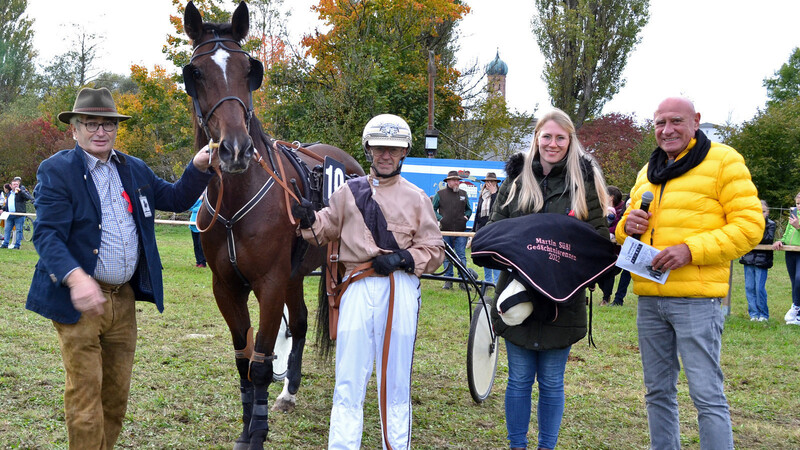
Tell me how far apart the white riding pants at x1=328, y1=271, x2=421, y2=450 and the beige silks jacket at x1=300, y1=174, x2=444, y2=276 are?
14cm

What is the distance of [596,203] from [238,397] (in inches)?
121

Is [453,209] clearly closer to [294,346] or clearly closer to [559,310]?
[294,346]

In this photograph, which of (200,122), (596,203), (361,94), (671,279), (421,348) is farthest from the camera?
→ (361,94)

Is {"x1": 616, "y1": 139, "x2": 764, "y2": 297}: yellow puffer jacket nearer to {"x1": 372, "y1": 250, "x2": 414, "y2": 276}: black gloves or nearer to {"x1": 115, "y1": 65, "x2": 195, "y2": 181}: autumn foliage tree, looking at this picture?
{"x1": 372, "y1": 250, "x2": 414, "y2": 276}: black gloves

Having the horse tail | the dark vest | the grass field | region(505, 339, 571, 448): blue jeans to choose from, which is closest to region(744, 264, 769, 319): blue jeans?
the grass field

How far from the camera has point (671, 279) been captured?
302cm

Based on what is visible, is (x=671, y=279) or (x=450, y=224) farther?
(x=450, y=224)

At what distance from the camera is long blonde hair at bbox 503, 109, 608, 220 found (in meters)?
3.21

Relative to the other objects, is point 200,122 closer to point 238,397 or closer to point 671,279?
point 238,397

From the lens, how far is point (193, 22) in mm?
3564

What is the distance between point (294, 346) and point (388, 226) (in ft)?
7.42

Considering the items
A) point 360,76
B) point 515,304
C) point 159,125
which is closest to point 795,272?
point 515,304

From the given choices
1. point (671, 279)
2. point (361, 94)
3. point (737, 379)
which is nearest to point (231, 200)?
point (671, 279)

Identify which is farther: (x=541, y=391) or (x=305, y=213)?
(x=541, y=391)
